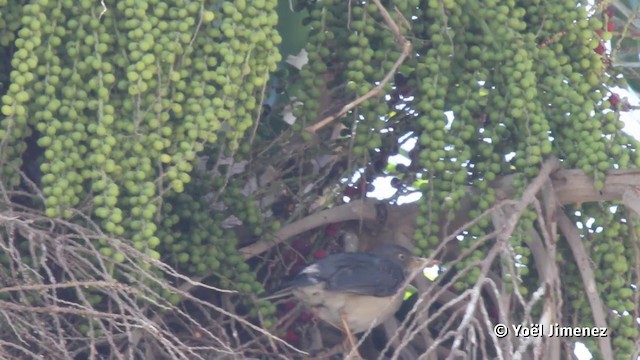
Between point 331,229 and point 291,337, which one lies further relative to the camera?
point 331,229

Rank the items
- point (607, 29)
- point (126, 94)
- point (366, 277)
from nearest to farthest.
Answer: point (126, 94) < point (607, 29) < point (366, 277)

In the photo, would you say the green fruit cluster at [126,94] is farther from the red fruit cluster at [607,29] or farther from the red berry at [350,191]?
the red fruit cluster at [607,29]

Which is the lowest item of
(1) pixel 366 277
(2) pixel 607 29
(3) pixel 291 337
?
(3) pixel 291 337

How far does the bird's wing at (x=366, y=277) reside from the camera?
14.0ft

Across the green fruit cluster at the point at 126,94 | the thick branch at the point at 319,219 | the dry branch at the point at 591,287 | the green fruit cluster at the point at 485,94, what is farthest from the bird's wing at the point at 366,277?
the green fruit cluster at the point at 126,94

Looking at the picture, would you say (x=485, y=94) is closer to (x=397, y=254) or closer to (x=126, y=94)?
(x=397, y=254)

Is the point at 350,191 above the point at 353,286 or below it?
above

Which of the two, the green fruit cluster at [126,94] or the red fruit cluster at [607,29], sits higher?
the red fruit cluster at [607,29]

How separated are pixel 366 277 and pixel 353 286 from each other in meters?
0.06

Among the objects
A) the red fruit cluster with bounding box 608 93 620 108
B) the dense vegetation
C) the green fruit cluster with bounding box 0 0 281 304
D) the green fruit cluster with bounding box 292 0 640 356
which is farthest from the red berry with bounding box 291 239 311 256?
the red fruit cluster with bounding box 608 93 620 108

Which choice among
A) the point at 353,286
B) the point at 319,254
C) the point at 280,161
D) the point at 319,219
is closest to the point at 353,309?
the point at 353,286

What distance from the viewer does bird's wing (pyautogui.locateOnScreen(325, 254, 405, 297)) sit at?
14.0ft

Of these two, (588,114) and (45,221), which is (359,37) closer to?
(588,114)

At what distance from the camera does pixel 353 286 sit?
14.4ft
